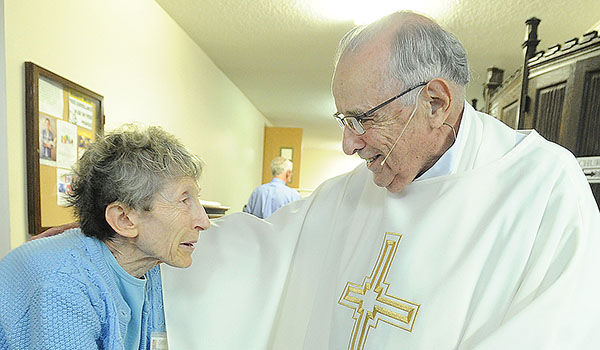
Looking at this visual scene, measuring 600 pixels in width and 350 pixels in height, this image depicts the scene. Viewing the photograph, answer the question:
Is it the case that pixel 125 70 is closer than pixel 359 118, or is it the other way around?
pixel 359 118

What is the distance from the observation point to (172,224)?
127 cm

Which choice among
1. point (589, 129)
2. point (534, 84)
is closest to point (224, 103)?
point (534, 84)

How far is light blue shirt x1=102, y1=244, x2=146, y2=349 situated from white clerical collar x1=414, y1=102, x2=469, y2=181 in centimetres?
90

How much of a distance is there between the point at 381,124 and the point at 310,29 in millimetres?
3341

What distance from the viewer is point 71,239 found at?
119 centimetres

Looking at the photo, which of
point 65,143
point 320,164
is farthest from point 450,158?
point 320,164

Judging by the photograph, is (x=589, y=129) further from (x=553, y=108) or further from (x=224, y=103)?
(x=224, y=103)

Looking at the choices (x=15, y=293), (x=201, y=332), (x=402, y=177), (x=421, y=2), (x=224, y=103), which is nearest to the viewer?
(x=15, y=293)

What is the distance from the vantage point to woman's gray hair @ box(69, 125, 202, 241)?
1215 mm

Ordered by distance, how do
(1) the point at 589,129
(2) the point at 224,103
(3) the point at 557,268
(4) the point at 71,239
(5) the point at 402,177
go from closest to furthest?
(3) the point at 557,268
(4) the point at 71,239
(5) the point at 402,177
(1) the point at 589,129
(2) the point at 224,103

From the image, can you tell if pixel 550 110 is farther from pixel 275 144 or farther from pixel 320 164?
pixel 320 164

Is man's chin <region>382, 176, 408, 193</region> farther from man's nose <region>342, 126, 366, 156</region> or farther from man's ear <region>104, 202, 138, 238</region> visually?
man's ear <region>104, 202, 138, 238</region>

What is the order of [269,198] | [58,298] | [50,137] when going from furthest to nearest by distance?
[269,198]
[50,137]
[58,298]

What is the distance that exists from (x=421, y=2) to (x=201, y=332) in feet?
10.4
